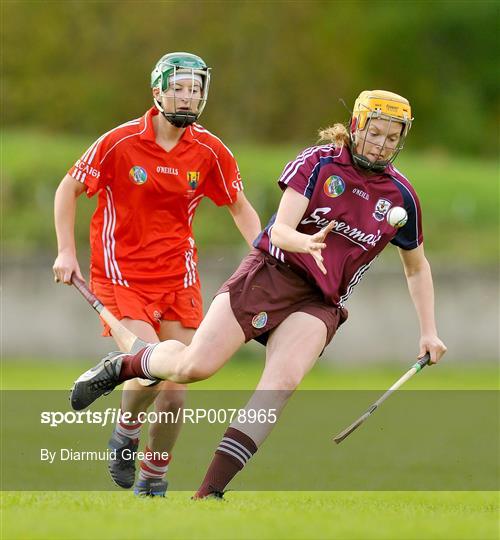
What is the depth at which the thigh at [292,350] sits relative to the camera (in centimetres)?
728

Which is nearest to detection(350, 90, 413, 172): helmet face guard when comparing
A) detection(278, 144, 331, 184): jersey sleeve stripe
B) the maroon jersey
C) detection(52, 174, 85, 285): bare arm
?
the maroon jersey

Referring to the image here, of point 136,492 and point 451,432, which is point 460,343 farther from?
point 136,492

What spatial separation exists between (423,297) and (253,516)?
2.14 m

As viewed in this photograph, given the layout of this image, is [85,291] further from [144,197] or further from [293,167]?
[293,167]

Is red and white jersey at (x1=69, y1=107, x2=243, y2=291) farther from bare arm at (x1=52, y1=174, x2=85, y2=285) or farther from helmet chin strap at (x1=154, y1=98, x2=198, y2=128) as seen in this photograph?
helmet chin strap at (x1=154, y1=98, x2=198, y2=128)

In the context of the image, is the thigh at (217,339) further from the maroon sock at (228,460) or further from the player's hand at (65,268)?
the player's hand at (65,268)

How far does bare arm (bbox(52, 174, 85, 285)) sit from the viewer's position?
26.8 feet

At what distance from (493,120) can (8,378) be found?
25.3 metres

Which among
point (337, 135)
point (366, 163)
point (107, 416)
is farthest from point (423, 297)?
point (107, 416)

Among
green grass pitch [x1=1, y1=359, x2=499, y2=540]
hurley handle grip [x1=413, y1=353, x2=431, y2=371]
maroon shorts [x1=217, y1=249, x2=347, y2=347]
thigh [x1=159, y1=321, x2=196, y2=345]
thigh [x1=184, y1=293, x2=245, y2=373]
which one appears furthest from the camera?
thigh [x1=159, y1=321, x2=196, y2=345]

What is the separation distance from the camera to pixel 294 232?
7203 millimetres

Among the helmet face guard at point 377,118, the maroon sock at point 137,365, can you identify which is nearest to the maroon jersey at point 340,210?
the helmet face guard at point 377,118

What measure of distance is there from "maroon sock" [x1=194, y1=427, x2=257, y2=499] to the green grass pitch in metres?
0.12

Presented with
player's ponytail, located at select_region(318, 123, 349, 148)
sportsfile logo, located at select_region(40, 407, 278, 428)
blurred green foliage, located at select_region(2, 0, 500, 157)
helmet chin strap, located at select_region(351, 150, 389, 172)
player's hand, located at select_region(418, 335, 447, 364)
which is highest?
player's ponytail, located at select_region(318, 123, 349, 148)
